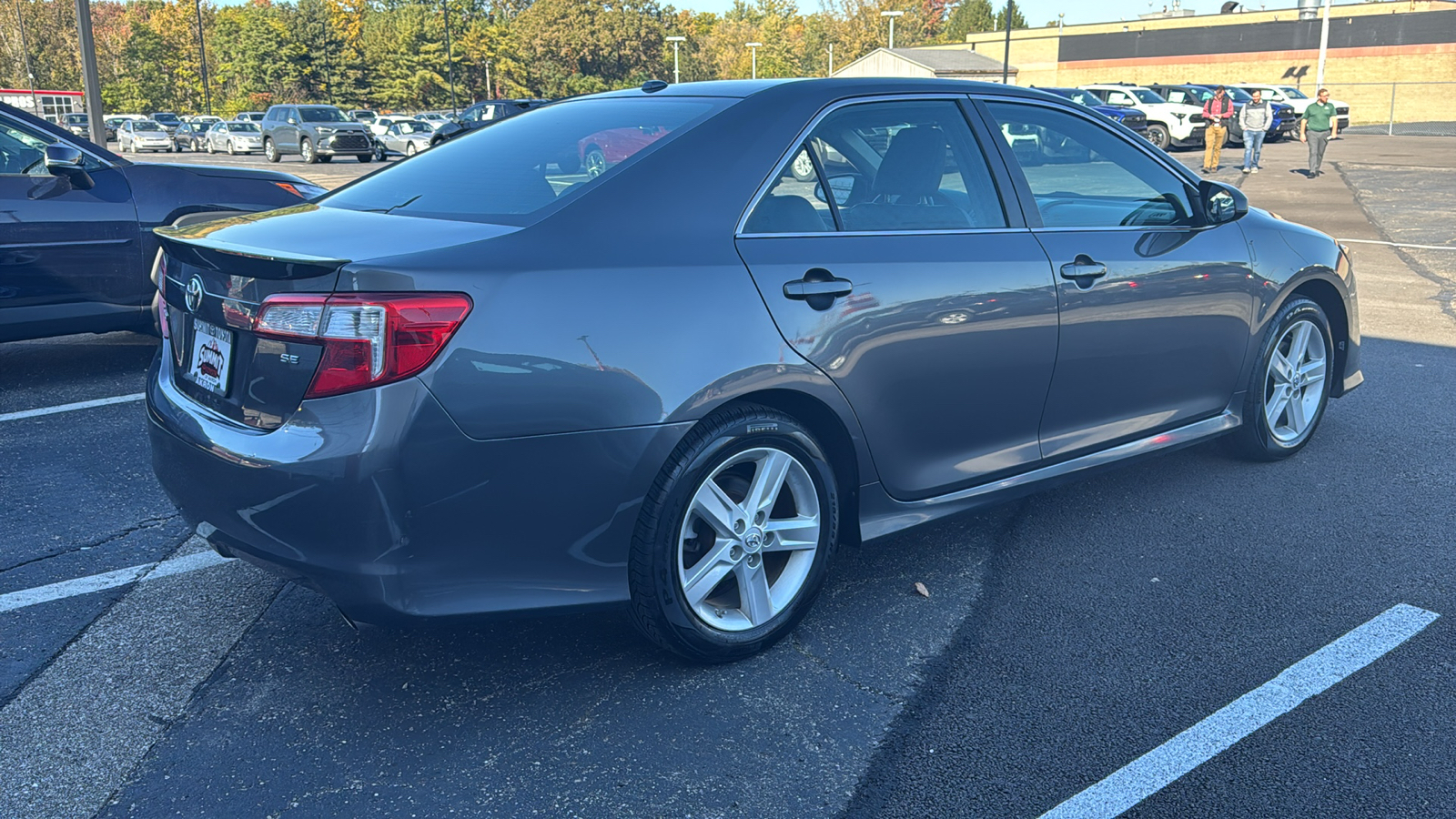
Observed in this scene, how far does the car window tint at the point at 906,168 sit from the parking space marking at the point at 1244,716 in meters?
1.60

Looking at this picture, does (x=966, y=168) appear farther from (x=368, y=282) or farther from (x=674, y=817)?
(x=674, y=817)

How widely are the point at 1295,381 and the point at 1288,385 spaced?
0.23 ft

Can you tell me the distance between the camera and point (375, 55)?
78.1 meters

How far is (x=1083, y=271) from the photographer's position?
3826mm

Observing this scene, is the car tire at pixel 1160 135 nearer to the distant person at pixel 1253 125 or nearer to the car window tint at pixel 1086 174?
the distant person at pixel 1253 125

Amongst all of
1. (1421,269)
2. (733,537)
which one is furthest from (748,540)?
(1421,269)

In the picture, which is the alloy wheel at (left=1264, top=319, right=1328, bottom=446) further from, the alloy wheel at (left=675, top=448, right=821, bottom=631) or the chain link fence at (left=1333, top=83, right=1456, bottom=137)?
the chain link fence at (left=1333, top=83, right=1456, bottom=137)

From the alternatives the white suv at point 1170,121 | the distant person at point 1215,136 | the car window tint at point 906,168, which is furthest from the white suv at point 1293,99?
the car window tint at point 906,168

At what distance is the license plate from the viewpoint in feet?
9.39

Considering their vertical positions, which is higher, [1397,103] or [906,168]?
[906,168]

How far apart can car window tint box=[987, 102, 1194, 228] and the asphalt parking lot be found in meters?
1.15

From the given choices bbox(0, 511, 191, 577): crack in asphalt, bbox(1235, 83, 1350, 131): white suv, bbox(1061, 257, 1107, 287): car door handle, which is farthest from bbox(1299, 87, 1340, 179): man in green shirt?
bbox(0, 511, 191, 577): crack in asphalt

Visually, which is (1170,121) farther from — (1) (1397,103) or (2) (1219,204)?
(2) (1219,204)

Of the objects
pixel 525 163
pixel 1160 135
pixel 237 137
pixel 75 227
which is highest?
pixel 525 163
